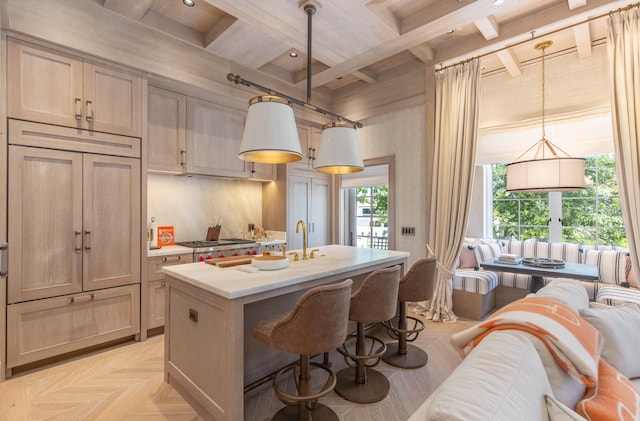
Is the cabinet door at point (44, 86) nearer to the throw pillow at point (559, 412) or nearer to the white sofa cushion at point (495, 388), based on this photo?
the white sofa cushion at point (495, 388)

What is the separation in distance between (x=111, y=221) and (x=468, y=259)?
431cm

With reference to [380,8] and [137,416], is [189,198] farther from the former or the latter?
[380,8]

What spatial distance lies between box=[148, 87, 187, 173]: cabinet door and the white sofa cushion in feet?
11.0

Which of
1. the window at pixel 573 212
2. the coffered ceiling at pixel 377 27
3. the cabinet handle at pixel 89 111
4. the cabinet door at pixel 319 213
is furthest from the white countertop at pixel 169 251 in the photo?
the window at pixel 573 212

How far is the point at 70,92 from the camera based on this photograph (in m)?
2.66

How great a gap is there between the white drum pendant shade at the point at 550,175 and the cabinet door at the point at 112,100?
3.80m

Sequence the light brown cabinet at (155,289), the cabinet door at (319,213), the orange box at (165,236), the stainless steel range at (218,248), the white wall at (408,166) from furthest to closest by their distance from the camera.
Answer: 1. the cabinet door at (319,213)
2. the white wall at (408,166)
3. the orange box at (165,236)
4. the stainless steel range at (218,248)
5. the light brown cabinet at (155,289)

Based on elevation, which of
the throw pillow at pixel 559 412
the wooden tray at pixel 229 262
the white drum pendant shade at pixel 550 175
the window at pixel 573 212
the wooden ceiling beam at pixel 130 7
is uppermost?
the wooden ceiling beam at pixel 130 7

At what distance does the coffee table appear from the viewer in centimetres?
291

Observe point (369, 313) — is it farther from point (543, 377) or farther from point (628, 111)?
point (628, 111)

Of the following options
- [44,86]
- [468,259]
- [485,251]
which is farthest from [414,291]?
[44,86]

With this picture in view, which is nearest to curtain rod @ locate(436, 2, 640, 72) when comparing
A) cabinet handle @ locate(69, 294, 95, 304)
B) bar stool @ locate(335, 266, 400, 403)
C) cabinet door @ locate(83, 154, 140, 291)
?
bar stool @ locate(335, 266, 400, 403)

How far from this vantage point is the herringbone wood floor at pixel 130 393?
2.02 metres

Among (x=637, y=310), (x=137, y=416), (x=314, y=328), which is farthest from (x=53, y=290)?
(x=637, y=310)
